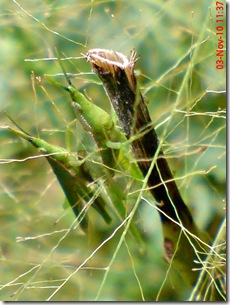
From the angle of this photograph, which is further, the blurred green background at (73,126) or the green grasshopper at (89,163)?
the blurred green background at (73,126)

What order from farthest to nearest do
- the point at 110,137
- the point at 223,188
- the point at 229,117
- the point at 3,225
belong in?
the point at 3,225 < the point at 223,188 < the point at 229,117 < the point at 110,137

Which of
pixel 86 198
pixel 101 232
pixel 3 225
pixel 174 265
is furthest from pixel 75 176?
pixel 3 225

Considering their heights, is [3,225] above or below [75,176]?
below

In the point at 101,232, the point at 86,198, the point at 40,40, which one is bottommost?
the point at 101,232

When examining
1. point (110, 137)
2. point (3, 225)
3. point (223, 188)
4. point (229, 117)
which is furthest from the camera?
point (3, 225)

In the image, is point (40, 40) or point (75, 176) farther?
point (40, 40)

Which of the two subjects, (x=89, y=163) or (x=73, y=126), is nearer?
(x=89, y=163)

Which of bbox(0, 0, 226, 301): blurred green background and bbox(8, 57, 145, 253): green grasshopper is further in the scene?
bbox(0, 0, 226, 301): blurred green background

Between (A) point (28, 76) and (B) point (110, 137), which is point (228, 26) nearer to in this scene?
(B) point (110, 137)
